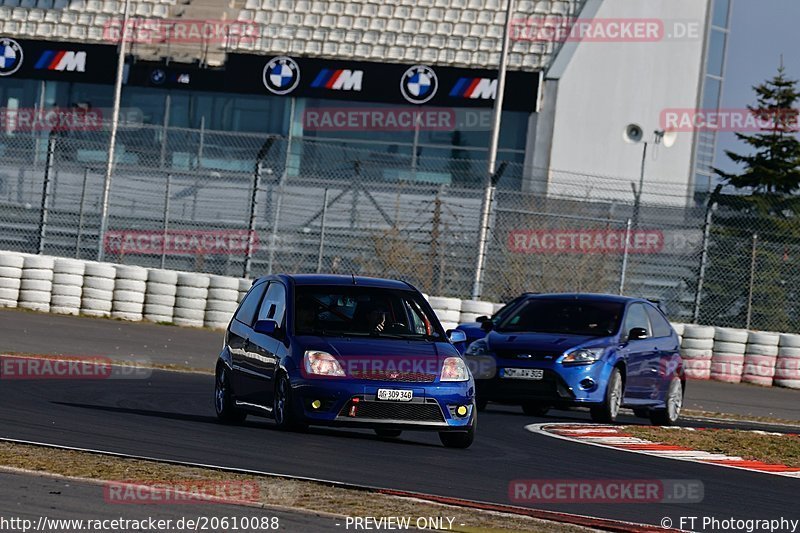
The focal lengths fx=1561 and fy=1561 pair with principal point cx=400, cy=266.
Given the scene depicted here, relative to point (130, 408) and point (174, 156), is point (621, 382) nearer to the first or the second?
point (130, 408)

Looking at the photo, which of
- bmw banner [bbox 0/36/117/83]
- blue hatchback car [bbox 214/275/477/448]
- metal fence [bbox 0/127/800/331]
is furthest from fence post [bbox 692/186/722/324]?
bmw banner [bbox 0/36/117/83]

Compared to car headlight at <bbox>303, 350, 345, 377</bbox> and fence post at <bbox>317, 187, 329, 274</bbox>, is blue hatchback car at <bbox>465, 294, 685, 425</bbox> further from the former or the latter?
fence post at <bbox>317, 187, 329, 274</bbox>

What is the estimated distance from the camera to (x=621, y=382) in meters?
16.0

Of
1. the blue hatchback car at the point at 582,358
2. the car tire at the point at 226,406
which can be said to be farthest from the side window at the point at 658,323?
the car tire at the point at 226,406

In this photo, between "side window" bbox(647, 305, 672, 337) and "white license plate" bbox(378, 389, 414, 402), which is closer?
"white license plate" bbox(378, 389, 414, 402)

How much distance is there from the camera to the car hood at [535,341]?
51.1 feet

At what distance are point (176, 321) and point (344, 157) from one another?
14481 millimetres

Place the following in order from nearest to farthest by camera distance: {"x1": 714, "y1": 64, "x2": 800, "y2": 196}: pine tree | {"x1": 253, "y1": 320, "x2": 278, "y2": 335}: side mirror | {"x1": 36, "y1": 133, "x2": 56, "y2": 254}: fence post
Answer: {"x1": 253, "y1": 320, "x2": 278, "y2": 335}: side mirror
{"x1": 36, "y1": 133, "x2": 56, "y2": 254}: fence post
{"x1": 714, "y1": 64, "x2": 800, "y2": 196}: pine tree

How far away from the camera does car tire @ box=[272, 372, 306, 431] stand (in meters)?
11.7

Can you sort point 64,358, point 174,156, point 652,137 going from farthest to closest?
point 652,137 → point 174,156 → point 64,358

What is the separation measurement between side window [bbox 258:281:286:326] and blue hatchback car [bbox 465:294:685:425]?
3.44 metres

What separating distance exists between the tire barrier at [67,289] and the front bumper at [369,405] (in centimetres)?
1326

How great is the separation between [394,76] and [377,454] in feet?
92.0

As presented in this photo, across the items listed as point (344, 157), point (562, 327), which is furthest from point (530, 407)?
point (344, 157)
